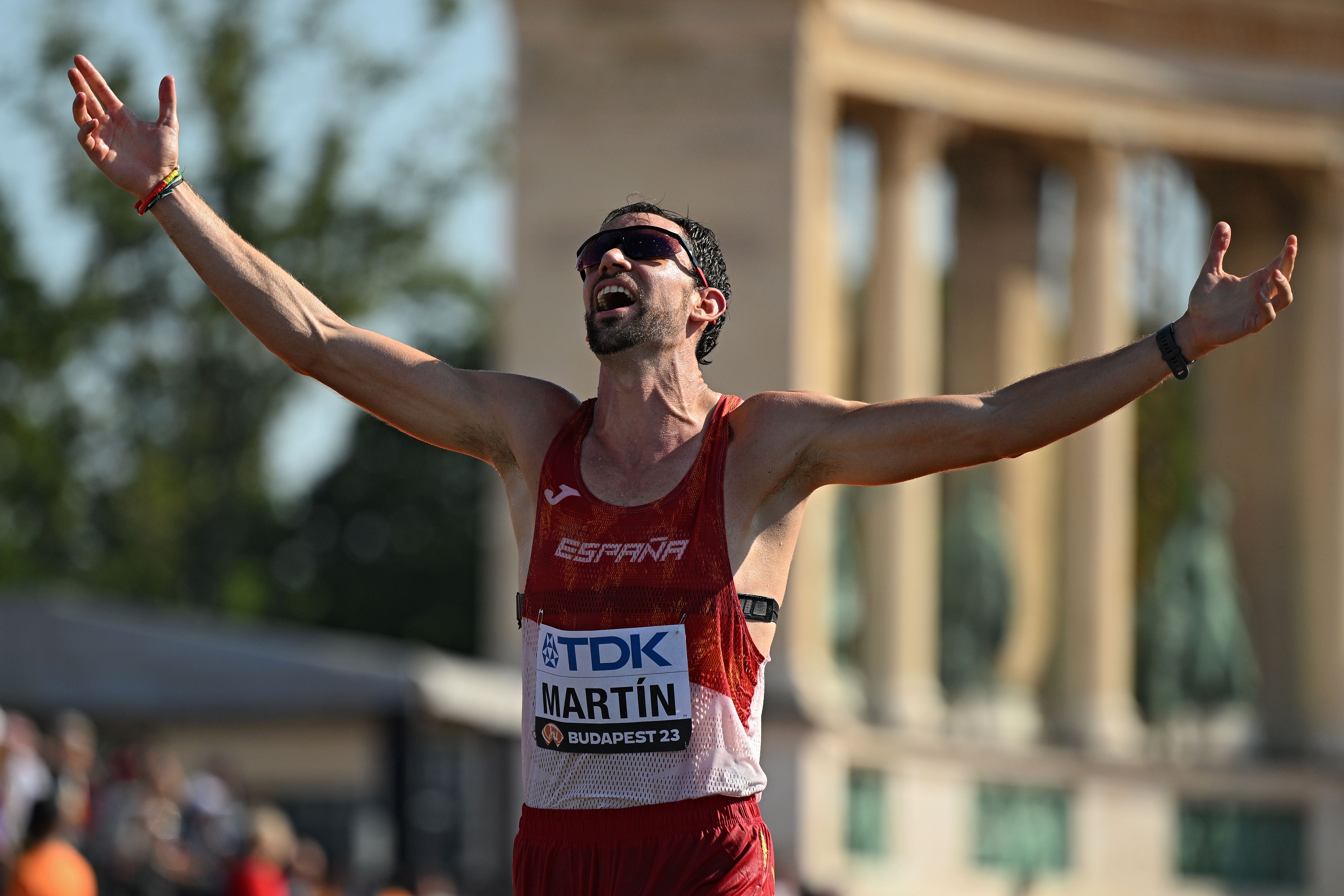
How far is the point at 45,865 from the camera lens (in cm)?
1527

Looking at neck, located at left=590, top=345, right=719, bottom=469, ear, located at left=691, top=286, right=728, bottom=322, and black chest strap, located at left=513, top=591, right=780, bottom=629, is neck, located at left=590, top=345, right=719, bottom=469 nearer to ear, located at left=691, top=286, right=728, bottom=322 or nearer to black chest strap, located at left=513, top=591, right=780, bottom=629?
ear, located at left=691, top=286, right=728, bottom=322

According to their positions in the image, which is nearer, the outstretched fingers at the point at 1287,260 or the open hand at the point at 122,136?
the outstretched fingers at the point at 1287,260

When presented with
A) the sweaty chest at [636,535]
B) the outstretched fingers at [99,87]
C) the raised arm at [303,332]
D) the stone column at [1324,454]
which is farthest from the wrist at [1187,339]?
the stone column at [1324,454]

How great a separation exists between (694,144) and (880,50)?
526 cm

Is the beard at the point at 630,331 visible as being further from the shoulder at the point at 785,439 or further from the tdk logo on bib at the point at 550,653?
the tdk logo on bib at the point at 550,653

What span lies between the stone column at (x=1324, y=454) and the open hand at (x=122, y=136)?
39.2 meters

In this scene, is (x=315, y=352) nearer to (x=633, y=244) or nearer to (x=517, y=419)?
(x=517, y=419)

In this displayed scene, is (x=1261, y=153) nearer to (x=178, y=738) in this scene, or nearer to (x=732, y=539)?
(x=178, y=738)

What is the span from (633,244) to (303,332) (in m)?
1.20

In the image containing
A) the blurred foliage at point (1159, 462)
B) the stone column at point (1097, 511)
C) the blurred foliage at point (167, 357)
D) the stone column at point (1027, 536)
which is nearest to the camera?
the stone column at point (1097, 511)

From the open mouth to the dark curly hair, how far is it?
26 centimetres

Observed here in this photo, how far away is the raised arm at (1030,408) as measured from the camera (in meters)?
7.03

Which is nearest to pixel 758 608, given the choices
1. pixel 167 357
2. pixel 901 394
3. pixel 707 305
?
pixel 707 305

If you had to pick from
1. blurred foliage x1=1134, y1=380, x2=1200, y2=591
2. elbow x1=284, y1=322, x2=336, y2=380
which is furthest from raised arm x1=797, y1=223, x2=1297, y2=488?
blurred foliage x1=1134, y1=380, x2=1200, y2=591
